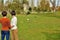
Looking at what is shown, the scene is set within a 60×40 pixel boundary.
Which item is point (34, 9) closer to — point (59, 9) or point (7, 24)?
point (59, 9)

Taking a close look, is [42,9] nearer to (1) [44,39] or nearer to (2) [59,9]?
(2) [59,9]

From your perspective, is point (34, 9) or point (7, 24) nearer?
point (7, 24)

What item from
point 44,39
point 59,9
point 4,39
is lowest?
point 59,9

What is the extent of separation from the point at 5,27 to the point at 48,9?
61.8 meters

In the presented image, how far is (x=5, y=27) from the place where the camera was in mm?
10398

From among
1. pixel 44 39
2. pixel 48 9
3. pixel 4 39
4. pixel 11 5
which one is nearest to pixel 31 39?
pixel 44 39

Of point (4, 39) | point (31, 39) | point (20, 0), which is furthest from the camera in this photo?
point (20, 0)

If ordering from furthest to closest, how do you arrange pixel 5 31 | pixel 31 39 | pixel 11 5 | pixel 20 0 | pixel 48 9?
pixel 20 0, pixel 48 9, pixel 11 5, pixel 31 39, pixel 5 31

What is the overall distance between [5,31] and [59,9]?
213 feet

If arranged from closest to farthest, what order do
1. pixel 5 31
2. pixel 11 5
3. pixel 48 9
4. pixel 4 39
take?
pixel 5 31 < pixel 4 39 < pixel 11 5 < pixel 48 9

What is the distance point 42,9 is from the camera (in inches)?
2776

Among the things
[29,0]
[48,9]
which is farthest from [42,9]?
[29,0]

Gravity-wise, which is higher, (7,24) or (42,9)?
(7,24)

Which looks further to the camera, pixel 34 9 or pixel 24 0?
pixel 24 0
